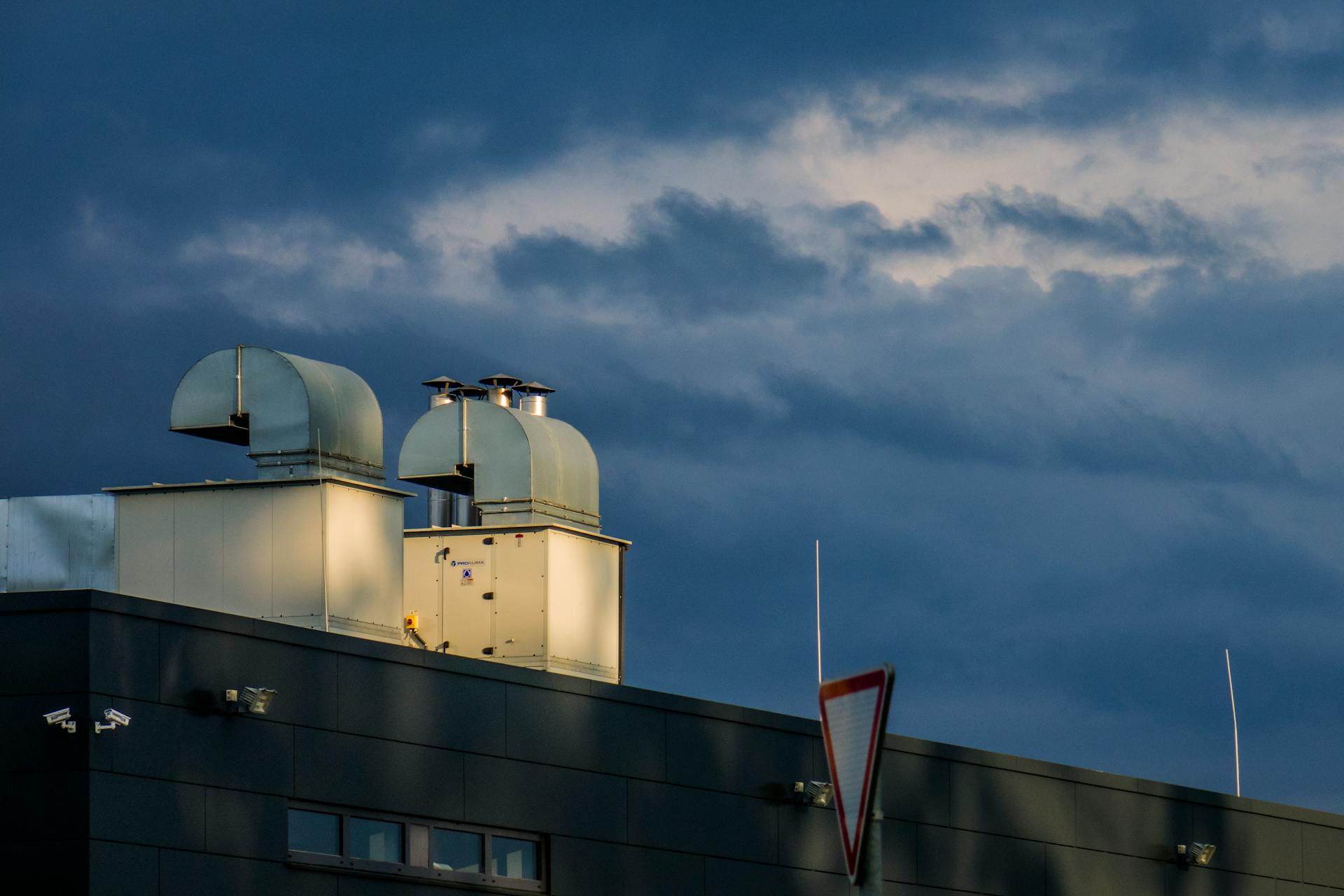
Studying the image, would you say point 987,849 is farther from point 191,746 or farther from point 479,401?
point 191,746

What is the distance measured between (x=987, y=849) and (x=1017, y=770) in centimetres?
97

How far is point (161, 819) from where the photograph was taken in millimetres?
14344

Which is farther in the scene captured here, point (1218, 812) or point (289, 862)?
point (1218, 812)

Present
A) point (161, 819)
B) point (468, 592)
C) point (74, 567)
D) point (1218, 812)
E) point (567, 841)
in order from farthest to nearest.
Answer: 1. point (1218, 812)
2. point (468, 592)
3. point (74, 567)
4. point (567, 841)
5. point (161, 819)

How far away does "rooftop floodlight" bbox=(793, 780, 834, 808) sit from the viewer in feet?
63.1

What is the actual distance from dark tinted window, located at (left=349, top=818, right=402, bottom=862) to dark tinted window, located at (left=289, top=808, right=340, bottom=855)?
6.0 inches

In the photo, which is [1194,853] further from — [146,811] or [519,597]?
[146,811]

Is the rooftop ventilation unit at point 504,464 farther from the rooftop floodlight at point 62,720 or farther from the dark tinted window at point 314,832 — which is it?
the rooftop floodlight at point 62,720

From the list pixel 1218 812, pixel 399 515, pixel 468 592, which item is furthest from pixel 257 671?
pixel 1218 812

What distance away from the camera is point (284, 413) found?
18906 mm

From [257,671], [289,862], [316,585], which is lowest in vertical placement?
[289,862]

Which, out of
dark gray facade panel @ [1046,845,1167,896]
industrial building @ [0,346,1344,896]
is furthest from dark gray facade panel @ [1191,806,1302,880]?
dark gray facade panel @ [1046,845,1167,896]

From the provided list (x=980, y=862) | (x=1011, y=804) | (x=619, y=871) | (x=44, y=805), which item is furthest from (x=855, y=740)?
(x=1011, y=804)

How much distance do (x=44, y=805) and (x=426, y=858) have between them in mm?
3495
